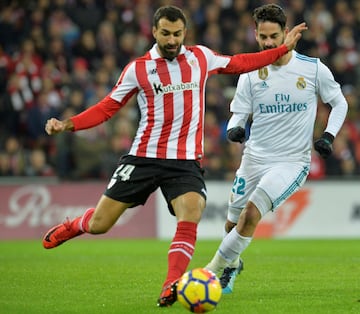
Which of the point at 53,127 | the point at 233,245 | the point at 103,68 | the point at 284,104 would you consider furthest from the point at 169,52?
the point at 103,68

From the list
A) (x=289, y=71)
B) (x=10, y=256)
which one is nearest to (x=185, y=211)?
(x=289, y=71)

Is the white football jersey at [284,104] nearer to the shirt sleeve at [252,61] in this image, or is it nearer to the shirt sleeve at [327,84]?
the shirt sleeve at [327,84]

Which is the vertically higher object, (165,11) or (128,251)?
(165,11)

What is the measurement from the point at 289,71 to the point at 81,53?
989 cm

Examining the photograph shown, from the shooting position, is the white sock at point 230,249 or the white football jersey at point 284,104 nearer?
the white sock at point 230,249

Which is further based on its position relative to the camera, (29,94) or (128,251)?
(29,94)

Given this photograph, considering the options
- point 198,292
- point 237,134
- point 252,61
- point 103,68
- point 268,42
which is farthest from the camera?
point 103,68

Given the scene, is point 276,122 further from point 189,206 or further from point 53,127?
point 53,127

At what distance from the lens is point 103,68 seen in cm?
1769

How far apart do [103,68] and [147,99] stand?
→ 10257mm

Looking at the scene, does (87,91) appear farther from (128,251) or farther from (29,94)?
(128,251)

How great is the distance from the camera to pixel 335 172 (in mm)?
16828

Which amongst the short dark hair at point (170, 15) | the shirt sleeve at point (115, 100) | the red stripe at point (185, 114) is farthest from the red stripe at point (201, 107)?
the shirt sleeve at point (115, 100)

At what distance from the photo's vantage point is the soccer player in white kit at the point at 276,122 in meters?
8.29
